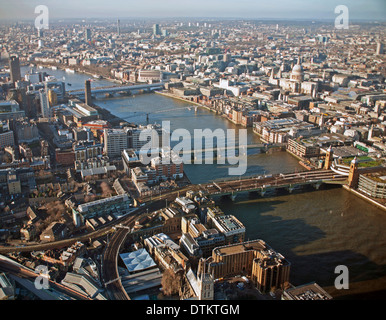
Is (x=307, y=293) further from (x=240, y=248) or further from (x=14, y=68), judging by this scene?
(x=14, y=68)

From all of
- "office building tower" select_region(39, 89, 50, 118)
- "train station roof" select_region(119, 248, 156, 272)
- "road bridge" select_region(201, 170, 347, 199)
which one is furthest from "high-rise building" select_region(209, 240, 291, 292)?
"office building tower" select_region(39, 89, 50, 118)

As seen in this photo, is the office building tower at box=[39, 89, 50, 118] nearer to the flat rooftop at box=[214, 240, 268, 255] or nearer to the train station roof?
the train station roof

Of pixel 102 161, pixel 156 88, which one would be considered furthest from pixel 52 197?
pixel 156 88

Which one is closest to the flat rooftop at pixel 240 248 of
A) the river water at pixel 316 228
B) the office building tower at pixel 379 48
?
the river water at pixel 316 228

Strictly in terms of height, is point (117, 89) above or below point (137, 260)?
above

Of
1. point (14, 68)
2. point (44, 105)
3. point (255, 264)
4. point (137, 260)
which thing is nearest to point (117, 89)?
point (14, 68)

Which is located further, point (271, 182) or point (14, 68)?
point (14, 68)

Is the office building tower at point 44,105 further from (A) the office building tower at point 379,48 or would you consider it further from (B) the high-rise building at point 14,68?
(A) the office building tower at point 379,48
